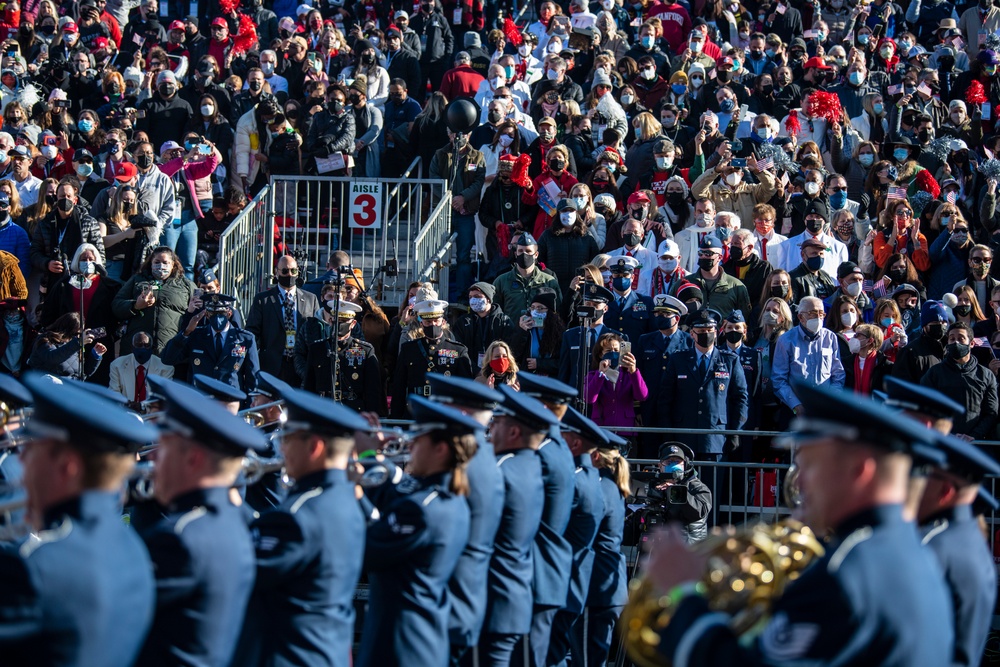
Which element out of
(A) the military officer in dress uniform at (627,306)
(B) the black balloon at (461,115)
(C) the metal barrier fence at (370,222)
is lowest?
(A) the military officer in dress uniform at (627,306)

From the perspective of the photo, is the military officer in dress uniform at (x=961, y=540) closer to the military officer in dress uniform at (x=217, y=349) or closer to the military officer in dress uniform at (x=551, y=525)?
the military officer in dress uniform at (x=551, y=525)

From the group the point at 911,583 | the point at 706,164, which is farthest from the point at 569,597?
the point at 706,164

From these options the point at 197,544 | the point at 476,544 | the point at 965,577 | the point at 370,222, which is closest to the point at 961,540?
the point at 965,577

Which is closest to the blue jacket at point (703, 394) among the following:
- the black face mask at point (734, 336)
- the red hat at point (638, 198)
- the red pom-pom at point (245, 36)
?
the black face mask at point (734, 336)

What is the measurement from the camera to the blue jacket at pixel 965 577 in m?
4.41

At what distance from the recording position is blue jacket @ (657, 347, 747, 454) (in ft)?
37.2

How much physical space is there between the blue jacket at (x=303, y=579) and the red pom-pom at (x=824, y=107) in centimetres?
1185

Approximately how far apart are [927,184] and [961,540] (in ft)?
34.8

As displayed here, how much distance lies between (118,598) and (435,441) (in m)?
2.24

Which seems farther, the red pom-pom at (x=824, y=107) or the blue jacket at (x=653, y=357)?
the red pom-pom at (x=824, y=107)

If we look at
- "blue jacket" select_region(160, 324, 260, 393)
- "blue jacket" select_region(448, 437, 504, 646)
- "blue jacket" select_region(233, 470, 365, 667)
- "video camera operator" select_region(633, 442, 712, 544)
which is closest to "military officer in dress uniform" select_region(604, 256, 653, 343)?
"video camera operator" select_region(633, 442, 712, 544)

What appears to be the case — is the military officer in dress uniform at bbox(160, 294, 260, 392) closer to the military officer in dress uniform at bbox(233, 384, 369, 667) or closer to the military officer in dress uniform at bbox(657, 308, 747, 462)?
the military officer in dress uniform at bbox(657, 308, 747, 462)

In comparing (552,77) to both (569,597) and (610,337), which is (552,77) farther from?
(569,597)

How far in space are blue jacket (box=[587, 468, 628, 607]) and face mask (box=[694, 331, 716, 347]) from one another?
10.6 ft
